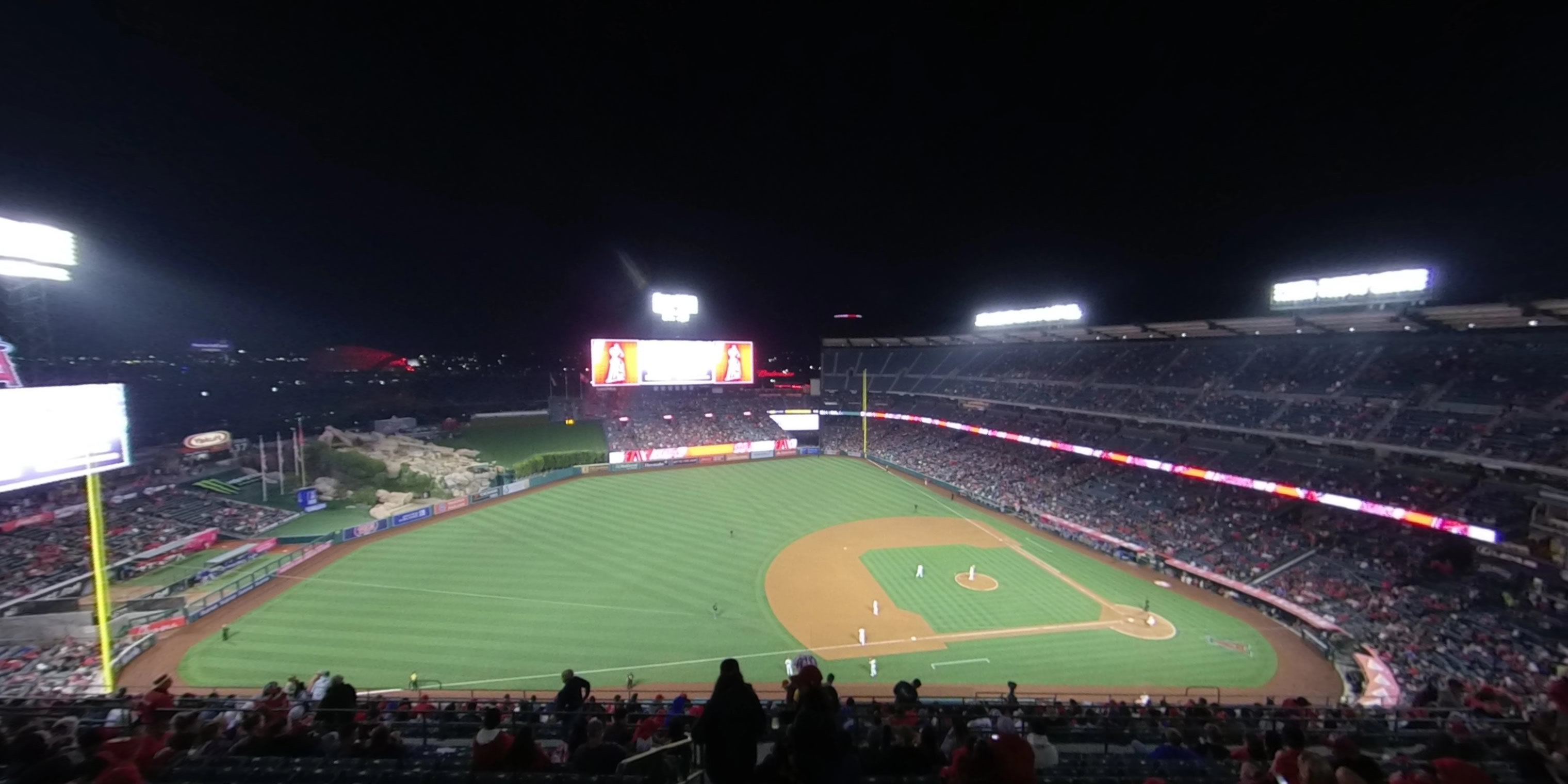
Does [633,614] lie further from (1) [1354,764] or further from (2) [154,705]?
(1) [1354,764]

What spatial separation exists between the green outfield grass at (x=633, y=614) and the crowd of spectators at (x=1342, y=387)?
35.3 ft

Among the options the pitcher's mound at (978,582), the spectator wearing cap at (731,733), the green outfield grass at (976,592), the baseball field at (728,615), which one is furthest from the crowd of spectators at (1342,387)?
the spectator wearing cap at (731,733)

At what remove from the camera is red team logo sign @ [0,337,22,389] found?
16.9m

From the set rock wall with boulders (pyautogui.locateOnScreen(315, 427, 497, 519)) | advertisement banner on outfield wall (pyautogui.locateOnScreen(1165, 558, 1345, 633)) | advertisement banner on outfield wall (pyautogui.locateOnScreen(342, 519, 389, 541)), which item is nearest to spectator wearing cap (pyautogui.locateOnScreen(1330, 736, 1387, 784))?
advertisement banner on outfield wall (pyautogui.locateOnScreen(1165, 558, 1345, 633))

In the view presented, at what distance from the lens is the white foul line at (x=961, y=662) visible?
18.1 m

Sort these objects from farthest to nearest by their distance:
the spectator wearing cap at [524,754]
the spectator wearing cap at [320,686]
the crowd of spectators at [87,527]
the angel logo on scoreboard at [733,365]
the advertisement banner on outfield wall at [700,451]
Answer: the angel logo on scoreboard at [733,365] → the advertisement banner on outfield wall at [700,451] → the crowd of spectators at [87,527] → the spectator wearing cap at [320,686] → the spectator wearing cap at [524,754]

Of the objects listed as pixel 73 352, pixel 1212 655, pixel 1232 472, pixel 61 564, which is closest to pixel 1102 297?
pixel 1232 472

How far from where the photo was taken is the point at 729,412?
57656 millimetres

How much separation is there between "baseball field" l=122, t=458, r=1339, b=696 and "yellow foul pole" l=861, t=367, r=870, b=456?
20011 mm

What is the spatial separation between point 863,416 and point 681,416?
682 inches

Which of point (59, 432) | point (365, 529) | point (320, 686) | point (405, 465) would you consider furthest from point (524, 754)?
point (405, 465)

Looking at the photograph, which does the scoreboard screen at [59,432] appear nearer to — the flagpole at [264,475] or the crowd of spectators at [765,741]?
the crowd of spectators at [765,741]

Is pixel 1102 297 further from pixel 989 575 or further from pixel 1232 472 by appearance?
pixel 989 575

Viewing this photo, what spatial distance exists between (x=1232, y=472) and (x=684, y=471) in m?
34.1
